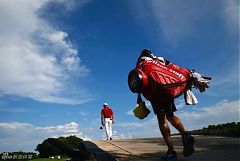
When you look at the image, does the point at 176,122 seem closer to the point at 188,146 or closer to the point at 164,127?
the point at 164,127

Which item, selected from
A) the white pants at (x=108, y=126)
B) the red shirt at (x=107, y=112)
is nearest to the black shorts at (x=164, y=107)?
the white pants at (x=108, y=126)

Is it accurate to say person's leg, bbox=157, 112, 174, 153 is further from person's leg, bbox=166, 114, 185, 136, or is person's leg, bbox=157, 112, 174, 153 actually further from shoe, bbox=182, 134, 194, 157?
shoe, bbox=182, 134, 194, 157

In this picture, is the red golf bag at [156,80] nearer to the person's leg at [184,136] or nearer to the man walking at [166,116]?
the man walking at [166,116]

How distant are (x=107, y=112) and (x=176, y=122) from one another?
11.6 meters

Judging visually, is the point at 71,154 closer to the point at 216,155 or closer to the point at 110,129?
the point at 216,155

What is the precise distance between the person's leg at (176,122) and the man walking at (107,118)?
37.0 ft

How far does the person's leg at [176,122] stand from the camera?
5285mm

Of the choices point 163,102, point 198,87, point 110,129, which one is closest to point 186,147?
point 163,102

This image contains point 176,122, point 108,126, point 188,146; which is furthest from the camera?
point 108,126

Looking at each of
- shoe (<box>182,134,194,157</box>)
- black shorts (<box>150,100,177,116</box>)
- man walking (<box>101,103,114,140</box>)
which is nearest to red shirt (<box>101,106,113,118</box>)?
man walking (<box>101,103,114,140</box>)

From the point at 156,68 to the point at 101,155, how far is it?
5.63 ft

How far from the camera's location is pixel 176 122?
210 inches

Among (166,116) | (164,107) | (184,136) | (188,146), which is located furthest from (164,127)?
(188,146)

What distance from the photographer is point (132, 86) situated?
549 cm
